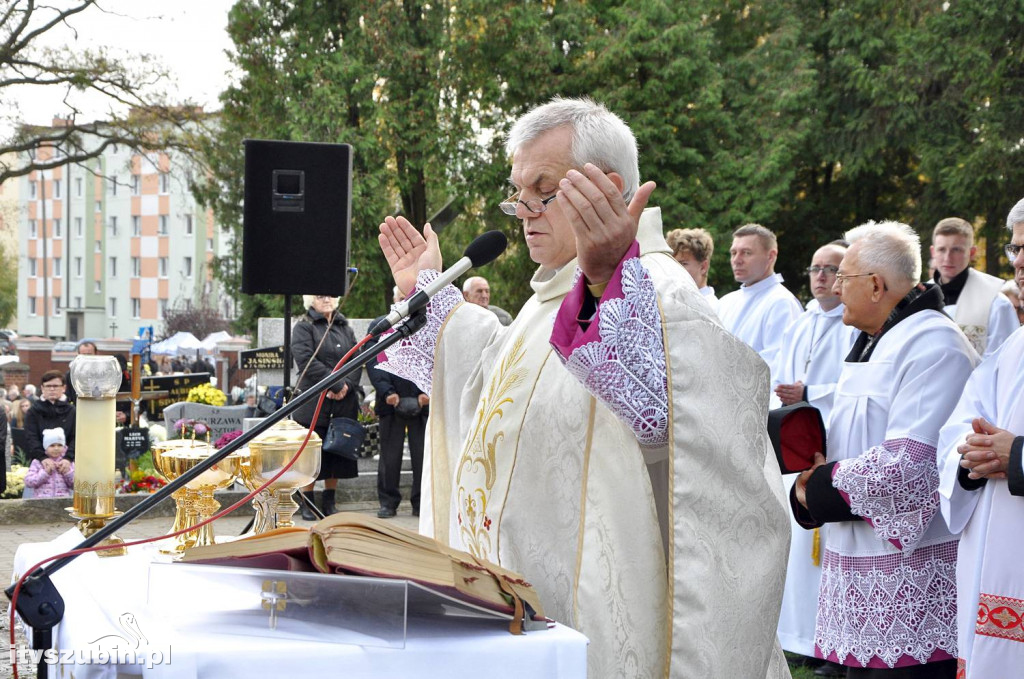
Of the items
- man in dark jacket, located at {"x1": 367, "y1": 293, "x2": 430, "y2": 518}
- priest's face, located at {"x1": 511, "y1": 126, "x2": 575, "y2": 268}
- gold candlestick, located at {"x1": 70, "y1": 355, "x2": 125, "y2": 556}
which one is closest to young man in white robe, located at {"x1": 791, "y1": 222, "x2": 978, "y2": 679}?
priest's face, located at {"x1": 511, "y1": 126, "x2": 575, "y2": 268}

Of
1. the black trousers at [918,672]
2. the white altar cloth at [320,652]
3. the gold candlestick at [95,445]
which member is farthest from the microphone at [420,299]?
the black trousers at [918,672]

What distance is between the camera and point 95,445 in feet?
9.05

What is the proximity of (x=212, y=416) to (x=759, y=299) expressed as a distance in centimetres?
780

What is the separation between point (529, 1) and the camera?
76.5ft

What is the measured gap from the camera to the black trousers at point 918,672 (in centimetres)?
400

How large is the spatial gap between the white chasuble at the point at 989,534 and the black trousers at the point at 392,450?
6826 mm

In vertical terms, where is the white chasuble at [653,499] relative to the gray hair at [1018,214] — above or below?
below

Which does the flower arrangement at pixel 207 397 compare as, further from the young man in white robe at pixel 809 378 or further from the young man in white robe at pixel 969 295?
the young man in white robe at pixel 969 295

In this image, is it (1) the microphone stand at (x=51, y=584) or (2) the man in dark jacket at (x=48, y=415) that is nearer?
(1) the microphone stand at (x=51, y=584)

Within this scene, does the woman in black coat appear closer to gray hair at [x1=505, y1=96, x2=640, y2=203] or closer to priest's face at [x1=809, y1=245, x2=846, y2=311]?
priest's face at [x1=809, y1=245, x2=846, y2=311]

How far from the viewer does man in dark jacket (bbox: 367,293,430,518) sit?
400 inches

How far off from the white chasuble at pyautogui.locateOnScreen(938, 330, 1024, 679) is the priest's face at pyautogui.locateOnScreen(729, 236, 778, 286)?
11.4ft

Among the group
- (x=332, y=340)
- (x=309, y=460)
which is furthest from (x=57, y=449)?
(x=309, y=460)

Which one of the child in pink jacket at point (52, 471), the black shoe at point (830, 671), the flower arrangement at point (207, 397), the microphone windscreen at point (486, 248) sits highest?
the microphone windscreen at point (486, 248)
